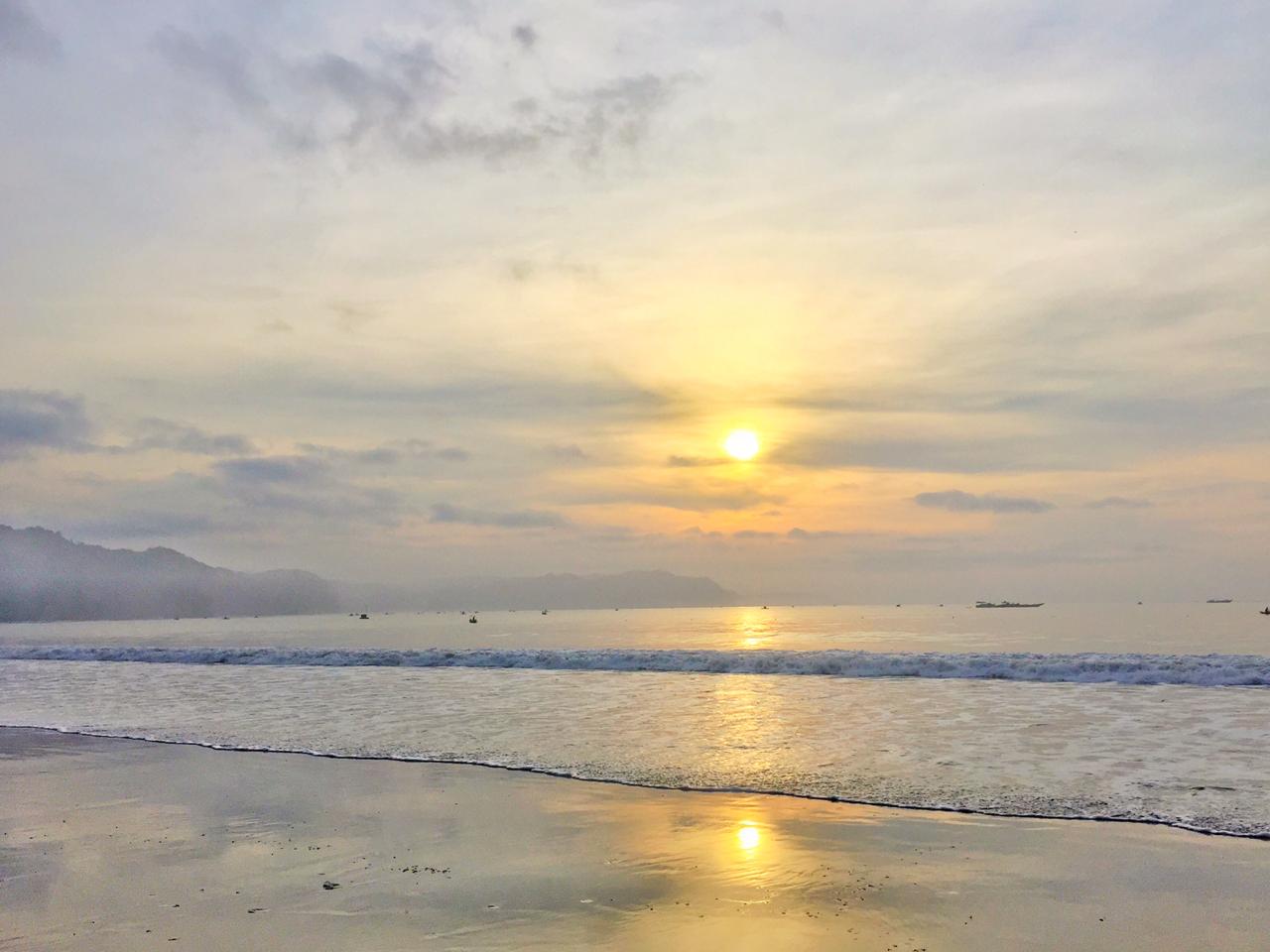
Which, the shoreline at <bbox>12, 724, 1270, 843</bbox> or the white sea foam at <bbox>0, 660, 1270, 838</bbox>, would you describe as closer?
the shoreline at <bbox>12, 724, 1270, 843</bbox>

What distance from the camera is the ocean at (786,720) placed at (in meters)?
16.7

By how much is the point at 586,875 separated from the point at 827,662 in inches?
1442

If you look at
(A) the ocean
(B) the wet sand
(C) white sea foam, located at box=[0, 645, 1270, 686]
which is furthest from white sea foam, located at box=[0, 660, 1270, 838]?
(C) white sea foam, located at box=[0, 645, 1270, 686]

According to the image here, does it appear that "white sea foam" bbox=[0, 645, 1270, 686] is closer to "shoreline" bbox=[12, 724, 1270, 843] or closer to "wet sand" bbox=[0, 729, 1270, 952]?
"shoreline" bbox=[12, 724, 1270, 843]

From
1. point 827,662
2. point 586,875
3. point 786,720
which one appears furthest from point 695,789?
point 827,662

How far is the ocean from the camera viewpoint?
16656 millimetres

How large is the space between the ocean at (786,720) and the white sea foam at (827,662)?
7.1 inches

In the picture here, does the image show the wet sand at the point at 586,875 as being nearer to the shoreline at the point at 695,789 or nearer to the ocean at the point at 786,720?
the shoreline at the point at 695,789

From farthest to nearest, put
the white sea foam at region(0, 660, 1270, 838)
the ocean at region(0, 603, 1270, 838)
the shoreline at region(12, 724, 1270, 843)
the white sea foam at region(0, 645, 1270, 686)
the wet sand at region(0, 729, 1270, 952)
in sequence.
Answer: the white sea foam at region(0, 645, 1270, 686), the ocean at region(0, 603, 1270, 838), the white sea foam at region(0, 660, 1270, 838), the shoreline at region(12, 724, 1270, 843), the wet sand at region(0, 729, 1270, 952)

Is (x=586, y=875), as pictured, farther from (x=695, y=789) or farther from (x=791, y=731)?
(x=791, y=731)

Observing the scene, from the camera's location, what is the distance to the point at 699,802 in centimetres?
1563

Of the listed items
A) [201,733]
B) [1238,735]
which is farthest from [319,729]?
[1238,735]

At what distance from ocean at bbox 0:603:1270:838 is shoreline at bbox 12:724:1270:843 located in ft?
0.46

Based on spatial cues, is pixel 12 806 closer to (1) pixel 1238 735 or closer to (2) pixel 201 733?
(2) pixel 201 733
